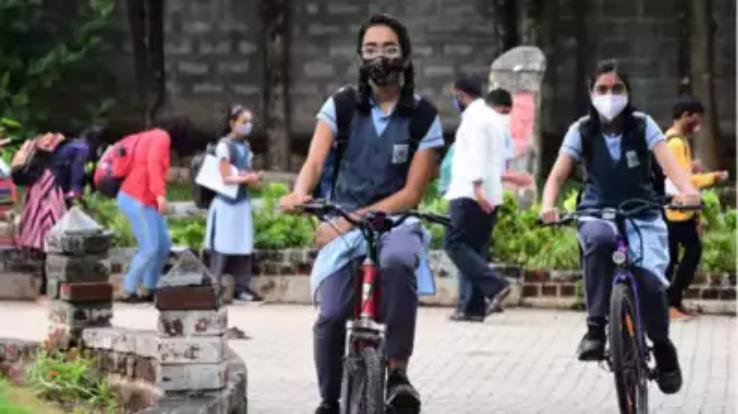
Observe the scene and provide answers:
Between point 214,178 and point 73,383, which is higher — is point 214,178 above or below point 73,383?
above

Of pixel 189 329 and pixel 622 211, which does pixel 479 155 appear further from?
pixel 189 329

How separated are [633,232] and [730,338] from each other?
4850 millimetres

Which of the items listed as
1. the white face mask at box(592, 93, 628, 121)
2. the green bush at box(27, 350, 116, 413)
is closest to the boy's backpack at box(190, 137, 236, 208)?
the green bush at box(27, 350, 116, 413)

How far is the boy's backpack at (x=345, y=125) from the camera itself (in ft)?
29.1

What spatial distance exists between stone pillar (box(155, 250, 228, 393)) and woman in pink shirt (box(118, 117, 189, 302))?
6760 mm

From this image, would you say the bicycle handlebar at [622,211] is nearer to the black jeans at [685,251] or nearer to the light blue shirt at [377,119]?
the light blue shirt at [377,119]

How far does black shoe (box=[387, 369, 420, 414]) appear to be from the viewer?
28.1ft

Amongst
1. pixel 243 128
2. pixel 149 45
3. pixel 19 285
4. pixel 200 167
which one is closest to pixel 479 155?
pixel 243 128

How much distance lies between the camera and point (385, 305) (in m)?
8.57

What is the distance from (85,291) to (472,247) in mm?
4463

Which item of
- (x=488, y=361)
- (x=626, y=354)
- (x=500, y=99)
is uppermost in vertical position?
(x=500, y=99)

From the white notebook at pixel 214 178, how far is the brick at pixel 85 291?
482cm

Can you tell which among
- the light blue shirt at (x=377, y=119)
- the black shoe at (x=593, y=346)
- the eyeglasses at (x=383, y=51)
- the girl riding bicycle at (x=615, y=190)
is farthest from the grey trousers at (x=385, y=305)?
the black shoe at (x=593, y=346)

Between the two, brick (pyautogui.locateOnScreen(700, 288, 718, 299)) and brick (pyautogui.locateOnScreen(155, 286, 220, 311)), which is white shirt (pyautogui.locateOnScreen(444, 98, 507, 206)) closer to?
brick (pyautogui.locateOnScreen(700, 288, 718, 299))
